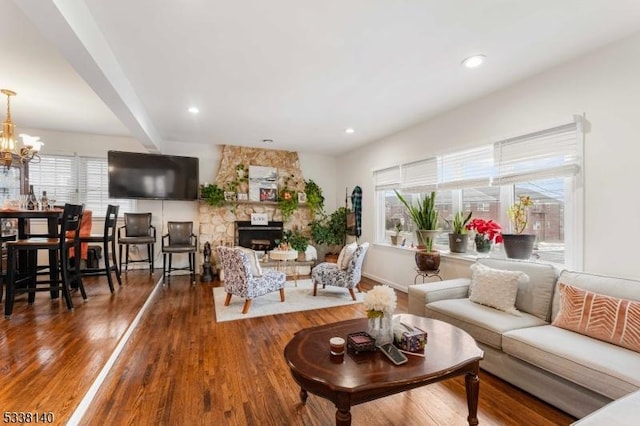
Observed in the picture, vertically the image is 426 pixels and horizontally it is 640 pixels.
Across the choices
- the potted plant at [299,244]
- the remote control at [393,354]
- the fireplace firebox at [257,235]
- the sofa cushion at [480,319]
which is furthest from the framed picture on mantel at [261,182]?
the remote control at [393,354]

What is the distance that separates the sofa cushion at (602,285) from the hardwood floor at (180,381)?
90cm

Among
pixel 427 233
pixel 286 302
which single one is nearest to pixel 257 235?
pixel 286 302

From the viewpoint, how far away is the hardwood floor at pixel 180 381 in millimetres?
1830

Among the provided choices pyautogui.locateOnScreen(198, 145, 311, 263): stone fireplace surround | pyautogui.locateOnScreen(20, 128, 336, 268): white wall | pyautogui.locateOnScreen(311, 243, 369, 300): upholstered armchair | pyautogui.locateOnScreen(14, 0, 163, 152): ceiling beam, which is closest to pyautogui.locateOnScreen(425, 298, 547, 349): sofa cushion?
pyautogui.locateOnScreen(311, 243, 369, 300): upholstered armchair

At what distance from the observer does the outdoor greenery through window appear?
2674mm

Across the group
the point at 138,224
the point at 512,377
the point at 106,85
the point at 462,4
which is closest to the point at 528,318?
the point at 512,377

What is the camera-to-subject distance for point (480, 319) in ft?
7.77

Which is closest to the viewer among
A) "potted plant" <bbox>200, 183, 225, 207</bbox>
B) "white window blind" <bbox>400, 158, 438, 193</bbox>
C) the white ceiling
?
the white ceiling

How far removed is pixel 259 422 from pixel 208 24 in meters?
2.77

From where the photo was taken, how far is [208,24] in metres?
2.20

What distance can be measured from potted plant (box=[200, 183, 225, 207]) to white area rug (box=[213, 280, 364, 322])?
1.77 metres

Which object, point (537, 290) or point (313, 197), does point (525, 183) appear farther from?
point (313, 197)

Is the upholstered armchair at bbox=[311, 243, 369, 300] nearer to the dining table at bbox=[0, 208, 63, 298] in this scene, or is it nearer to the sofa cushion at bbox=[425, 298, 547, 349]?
the sofa cushion at bbox=[425, 298, 547, 349]

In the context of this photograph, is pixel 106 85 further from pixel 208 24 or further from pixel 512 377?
pixel 512 377
